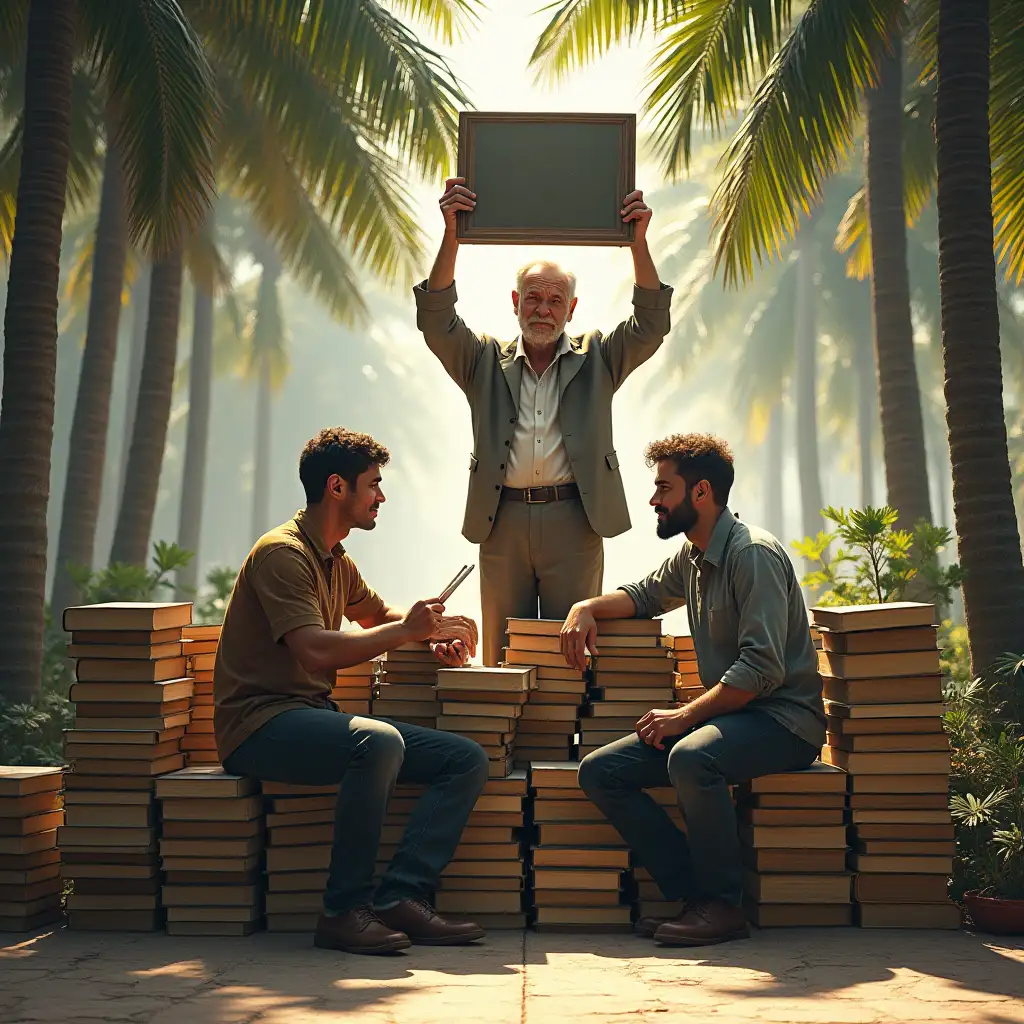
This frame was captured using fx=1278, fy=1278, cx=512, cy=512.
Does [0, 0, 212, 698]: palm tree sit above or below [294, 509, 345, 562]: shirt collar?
above

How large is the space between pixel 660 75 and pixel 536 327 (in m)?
4.65

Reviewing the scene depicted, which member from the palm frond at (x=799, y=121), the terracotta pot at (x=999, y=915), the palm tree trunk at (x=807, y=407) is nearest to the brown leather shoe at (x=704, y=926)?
the terracotta pot at (x=999, y=915)

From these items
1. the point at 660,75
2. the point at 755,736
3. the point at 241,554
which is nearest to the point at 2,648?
the point at 755,736

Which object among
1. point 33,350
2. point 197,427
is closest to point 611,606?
point 33,350

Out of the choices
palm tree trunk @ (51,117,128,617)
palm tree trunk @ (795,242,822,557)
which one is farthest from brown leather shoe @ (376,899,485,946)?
palm tree trunk @ (795,242,822,557)

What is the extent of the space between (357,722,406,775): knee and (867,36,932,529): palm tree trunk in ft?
28.7

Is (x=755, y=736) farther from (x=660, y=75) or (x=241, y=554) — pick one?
(x=241, y=554)

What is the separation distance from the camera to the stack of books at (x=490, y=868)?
5.59m

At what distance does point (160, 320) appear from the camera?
14883 millimetres

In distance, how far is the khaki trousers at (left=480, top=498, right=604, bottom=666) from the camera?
21.0 ft

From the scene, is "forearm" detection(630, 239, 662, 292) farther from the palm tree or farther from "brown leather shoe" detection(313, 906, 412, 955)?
the palm tree

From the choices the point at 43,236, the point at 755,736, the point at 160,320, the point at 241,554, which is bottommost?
the point at 755,736

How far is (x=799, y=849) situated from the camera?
18.2 feet

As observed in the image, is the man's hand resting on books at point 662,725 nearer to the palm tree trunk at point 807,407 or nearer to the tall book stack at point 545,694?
the tall book stack at point 545,694
